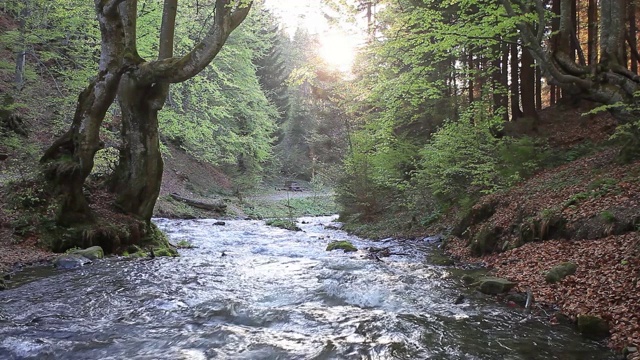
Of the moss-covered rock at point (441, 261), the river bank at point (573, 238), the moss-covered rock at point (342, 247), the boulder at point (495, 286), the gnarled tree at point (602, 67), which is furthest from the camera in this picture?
the moss-covered rock at point (342, 247)

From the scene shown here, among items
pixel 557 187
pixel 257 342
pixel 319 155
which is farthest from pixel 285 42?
pixel 257 342

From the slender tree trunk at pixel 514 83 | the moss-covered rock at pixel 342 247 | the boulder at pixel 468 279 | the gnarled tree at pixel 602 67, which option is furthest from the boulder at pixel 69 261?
the slender tree trunk at pixel 514 83

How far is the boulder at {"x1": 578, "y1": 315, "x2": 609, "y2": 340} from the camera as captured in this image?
4980 mm

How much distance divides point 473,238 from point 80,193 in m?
9.92

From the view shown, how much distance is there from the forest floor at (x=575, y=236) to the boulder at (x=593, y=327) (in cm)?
9

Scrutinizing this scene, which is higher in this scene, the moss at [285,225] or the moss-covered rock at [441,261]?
the moss-covered rock at [441,261]

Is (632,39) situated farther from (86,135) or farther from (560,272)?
(86,135)

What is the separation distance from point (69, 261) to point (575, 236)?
32.0 ft

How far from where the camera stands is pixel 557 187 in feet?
32.3

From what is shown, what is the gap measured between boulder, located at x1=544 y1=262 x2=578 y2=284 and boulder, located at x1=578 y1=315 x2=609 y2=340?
1.54m

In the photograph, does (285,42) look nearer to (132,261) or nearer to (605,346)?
(132,261)

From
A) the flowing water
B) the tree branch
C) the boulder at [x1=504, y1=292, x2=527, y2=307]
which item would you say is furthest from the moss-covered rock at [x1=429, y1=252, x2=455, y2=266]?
the tree branch

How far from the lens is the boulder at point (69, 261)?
8453 millimetres

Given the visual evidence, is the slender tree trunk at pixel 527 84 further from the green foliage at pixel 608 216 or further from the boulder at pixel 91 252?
the boulder at pixel 91 252
